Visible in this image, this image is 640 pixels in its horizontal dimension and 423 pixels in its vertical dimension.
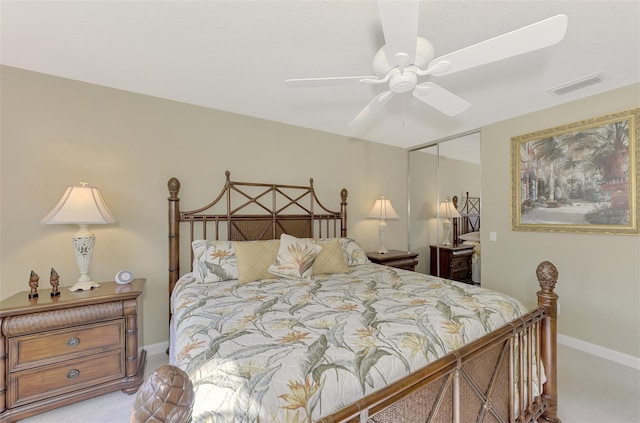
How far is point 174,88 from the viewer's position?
2488 mm

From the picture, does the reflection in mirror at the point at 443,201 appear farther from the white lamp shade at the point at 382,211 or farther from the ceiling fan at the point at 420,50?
the ceiling fan at the point at 420,50

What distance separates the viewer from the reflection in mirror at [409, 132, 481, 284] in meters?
3.70

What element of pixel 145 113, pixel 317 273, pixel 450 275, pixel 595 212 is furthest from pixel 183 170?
pixel 595 212

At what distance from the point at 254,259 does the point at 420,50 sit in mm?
1933

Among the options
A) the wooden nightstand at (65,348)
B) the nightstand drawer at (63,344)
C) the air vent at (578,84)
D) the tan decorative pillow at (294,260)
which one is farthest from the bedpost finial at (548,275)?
the nightstand drawer at (63,344)

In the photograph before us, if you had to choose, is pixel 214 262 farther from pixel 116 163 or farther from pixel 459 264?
pixel 459 264

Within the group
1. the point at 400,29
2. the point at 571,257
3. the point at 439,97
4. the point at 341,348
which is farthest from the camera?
the point at 571,257

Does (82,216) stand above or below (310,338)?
above

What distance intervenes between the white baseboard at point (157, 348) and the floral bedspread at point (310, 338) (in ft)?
3.51

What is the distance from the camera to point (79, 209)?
204 centimetres

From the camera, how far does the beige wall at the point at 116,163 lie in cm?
215

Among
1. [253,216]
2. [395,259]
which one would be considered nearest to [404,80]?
[253,216]

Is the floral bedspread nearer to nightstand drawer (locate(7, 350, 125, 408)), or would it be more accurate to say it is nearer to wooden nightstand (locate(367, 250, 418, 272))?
nightstand drawer (locate(7, 350, 125, 408))

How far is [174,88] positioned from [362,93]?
69.4 inches
